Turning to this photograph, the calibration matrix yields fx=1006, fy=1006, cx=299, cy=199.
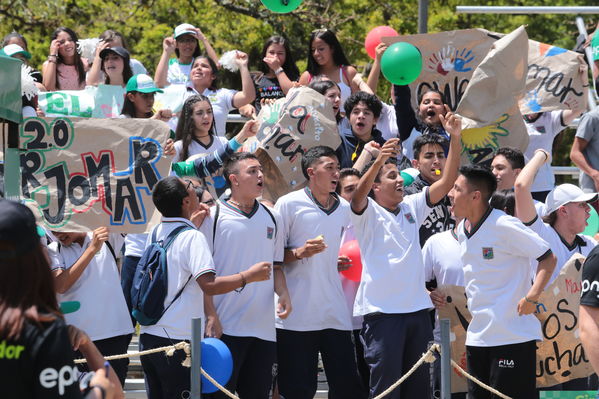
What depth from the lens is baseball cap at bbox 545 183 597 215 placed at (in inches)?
289

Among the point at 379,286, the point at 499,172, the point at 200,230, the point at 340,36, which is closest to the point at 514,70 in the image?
the point at 499,172

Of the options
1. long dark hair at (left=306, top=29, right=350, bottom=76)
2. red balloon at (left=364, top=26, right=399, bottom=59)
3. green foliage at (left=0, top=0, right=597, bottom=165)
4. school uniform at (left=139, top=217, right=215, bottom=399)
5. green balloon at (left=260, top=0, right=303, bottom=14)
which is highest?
green foliage at (left=0, top=0, right=597, bottom=165)

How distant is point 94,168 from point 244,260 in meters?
1.22

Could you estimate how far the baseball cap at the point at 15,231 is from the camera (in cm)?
322

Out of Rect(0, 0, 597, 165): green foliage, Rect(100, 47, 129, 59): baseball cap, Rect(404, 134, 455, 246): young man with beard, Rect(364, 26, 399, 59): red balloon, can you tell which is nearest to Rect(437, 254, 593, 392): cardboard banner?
Rect(404, 134, 455, 246): young man with beard

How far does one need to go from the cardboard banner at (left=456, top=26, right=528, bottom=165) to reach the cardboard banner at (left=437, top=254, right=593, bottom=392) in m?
1.62

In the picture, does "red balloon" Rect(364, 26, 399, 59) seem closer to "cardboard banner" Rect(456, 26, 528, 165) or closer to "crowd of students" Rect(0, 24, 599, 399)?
"cardboard banner" Rect(456, 26, 528, 165)

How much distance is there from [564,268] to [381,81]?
8034 mm

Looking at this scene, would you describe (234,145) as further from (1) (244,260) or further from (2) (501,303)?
(2) (501,303)

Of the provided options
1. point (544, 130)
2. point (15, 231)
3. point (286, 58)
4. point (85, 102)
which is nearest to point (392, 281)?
point (544, 130)

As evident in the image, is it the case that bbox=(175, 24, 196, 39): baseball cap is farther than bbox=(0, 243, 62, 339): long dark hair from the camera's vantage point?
Yes

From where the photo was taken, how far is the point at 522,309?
655 cm

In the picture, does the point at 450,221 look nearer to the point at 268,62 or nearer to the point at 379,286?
the point at 379,286

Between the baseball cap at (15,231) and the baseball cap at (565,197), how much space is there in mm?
4945
